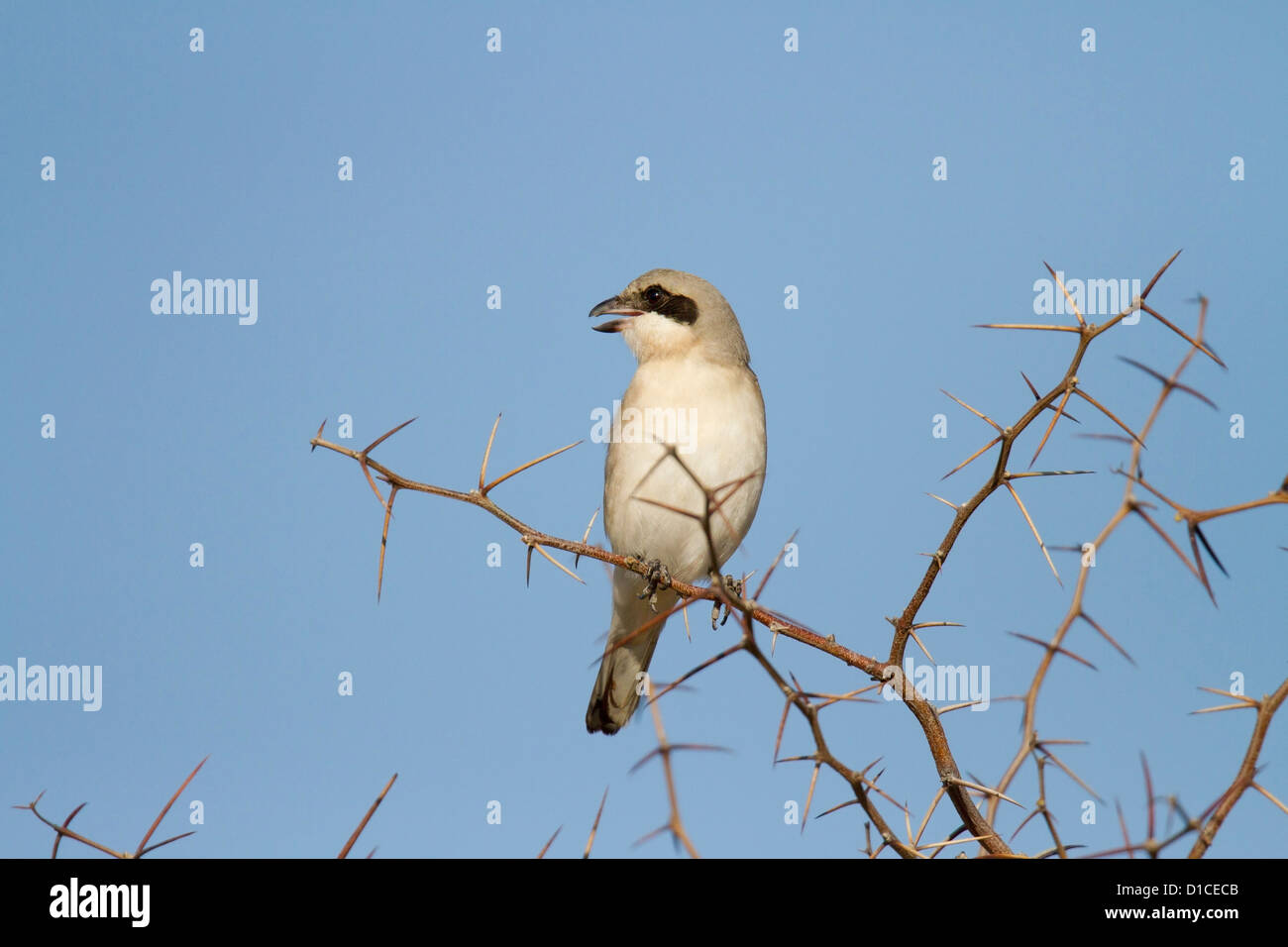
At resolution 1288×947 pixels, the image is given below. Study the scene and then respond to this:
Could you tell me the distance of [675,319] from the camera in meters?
5.77

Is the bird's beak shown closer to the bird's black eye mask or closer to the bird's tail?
the bird's black eye mask

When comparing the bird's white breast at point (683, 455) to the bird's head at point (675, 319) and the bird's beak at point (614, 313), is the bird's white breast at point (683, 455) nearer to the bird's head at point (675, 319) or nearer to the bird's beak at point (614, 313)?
the bird's head at point (675, 319)

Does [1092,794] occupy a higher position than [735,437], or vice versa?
[735,437]

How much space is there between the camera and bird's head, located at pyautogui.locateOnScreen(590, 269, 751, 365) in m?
5.70

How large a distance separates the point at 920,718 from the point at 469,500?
1053 mm

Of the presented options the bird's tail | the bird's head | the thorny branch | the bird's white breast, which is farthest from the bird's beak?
the thorny branch

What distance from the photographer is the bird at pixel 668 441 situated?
536 centimetres
